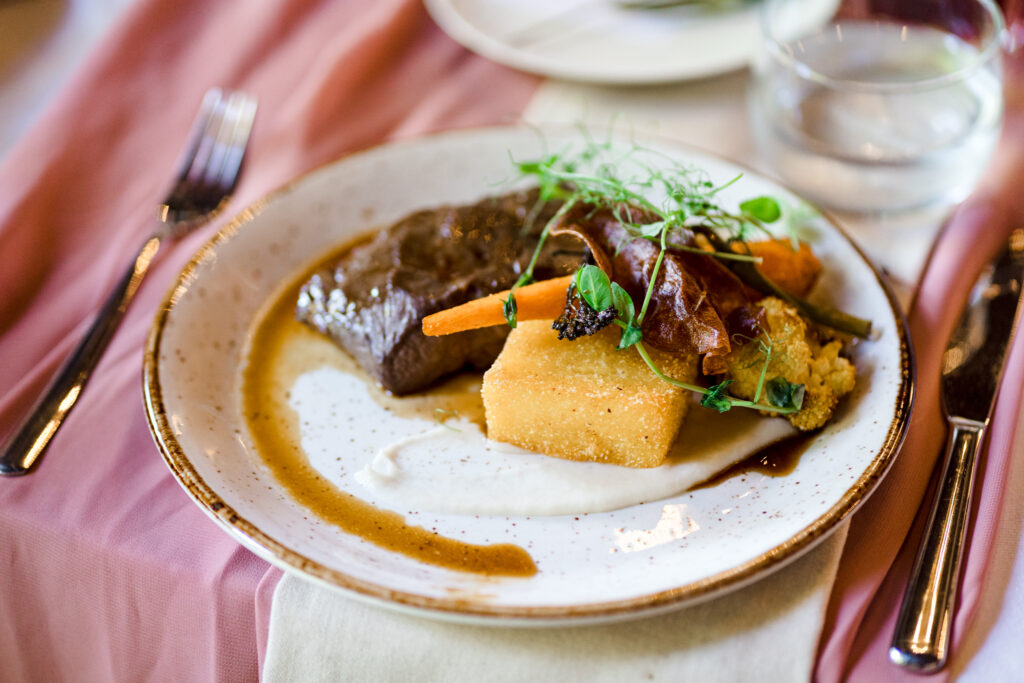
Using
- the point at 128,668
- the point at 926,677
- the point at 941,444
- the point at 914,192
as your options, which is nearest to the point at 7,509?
the point at 128,668

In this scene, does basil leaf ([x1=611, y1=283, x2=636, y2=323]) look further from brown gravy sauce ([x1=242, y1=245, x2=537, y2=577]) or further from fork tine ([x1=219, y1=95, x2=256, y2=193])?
fork tine ([x1=219, y1=95, x2=256, y2=193])

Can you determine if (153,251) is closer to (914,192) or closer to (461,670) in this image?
(461,670)

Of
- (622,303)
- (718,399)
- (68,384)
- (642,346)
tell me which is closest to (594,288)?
(622,303)

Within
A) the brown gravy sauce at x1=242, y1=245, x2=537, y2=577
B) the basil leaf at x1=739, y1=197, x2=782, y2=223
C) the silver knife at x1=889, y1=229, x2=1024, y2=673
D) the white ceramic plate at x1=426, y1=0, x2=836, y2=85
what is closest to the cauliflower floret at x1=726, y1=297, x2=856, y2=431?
the silver knife at x1=889, y1=229, x2=1024, y2=673

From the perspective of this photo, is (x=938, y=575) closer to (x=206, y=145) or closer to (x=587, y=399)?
(x=587, y=399)

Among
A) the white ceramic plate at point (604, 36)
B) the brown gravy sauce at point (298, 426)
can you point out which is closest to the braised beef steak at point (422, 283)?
the brown gravy sauce at point (298, 426)

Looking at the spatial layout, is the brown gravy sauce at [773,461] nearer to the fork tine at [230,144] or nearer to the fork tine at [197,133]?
the fork tine at [230,144]
